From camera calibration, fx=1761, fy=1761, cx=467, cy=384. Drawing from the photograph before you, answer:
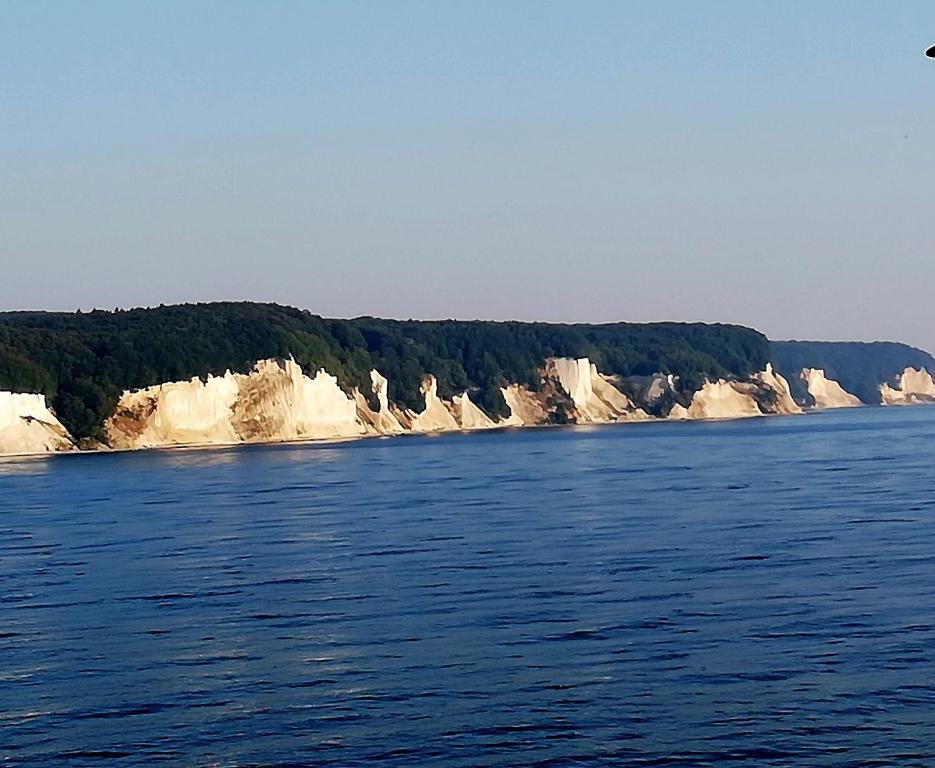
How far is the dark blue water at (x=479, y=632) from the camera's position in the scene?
16750 millimetres

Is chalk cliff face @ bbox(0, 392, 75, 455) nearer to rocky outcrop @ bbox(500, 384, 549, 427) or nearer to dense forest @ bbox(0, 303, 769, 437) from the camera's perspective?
dense forest @ bbox(0, 303, 769, 437)

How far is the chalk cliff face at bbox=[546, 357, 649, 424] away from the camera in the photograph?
164 metres

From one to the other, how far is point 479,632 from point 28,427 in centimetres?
7753

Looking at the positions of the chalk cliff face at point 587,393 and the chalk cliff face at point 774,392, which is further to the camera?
the chalk cliff face at point 774,392

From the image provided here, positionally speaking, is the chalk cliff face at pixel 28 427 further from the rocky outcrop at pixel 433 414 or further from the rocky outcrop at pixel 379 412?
the rocky outcrop at pixel 433 414

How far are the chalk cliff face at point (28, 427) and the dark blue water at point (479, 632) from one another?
4858cm

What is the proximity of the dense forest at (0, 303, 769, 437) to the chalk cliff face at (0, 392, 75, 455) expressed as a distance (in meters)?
1.03

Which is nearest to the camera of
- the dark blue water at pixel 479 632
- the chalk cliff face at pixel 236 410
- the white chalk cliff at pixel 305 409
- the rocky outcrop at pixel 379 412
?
the dark blue water at pixel 479 632

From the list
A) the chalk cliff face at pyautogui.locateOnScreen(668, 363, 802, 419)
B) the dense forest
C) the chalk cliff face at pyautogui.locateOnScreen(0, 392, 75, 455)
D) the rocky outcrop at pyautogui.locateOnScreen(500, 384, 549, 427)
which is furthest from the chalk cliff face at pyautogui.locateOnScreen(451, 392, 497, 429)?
the chalk cliff face at pyautogui.locateOnScreen(0, 392, 75, 455)

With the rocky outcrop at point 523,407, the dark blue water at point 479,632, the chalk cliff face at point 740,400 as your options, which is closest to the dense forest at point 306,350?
the rocky outcrop at point 523,407

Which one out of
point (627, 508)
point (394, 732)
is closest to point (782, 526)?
point (627, 508)

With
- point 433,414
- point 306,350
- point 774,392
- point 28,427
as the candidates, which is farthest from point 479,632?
point 774,392

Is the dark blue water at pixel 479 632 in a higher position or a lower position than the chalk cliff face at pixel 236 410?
lower

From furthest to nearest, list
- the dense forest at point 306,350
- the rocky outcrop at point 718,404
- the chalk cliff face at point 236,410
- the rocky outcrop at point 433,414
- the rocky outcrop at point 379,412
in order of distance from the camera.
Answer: the rocky outcrop at point 718,404 < the rocky outcrop at point 433,414 < the rocky outcrop at point 379,412 < the chalk cliff face at point 236,410 < the dense forest at point 306,350
